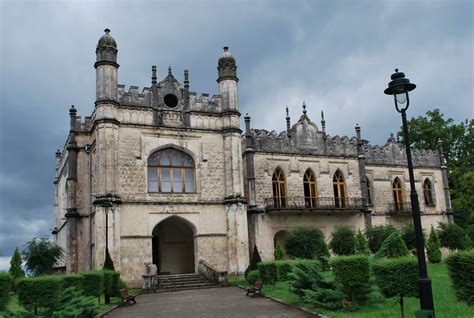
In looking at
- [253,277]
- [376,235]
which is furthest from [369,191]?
[253,277]

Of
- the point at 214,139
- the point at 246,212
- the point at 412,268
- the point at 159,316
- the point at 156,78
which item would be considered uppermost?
the point at 156,78

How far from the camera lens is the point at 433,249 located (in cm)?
3044

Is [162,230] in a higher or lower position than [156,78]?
lower

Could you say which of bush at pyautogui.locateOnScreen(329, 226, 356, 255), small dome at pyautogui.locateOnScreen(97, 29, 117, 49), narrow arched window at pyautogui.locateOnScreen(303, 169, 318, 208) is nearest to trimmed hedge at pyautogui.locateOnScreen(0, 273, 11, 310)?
small dome at pyautogui.locateOnScreen(97, 29, 117, 49)

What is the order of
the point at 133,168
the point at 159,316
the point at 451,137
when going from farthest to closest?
the point at 451,137 < the point at 133,168 < the point at 159,316

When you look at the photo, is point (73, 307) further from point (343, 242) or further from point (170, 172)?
point (343, 242)

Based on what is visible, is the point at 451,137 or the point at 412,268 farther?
the point at 451,137

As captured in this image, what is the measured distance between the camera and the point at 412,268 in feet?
40.2

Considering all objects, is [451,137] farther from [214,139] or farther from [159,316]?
[159,316]

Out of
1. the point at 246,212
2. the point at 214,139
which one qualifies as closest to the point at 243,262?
the point at 246,212

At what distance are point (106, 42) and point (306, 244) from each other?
621 inches

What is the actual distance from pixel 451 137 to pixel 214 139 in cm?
2635

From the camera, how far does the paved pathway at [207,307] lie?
1449cm

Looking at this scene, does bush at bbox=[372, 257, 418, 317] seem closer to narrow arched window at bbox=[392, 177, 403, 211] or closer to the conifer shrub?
the conifer shrub
